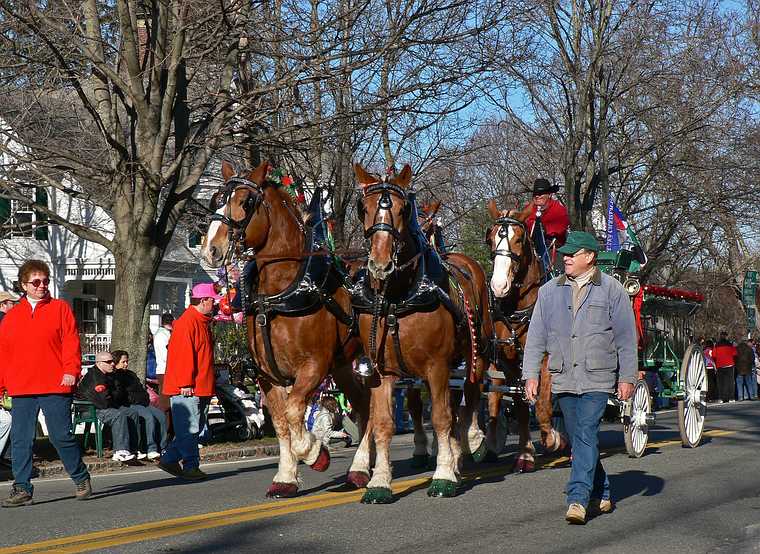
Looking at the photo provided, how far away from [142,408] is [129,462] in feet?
2.33

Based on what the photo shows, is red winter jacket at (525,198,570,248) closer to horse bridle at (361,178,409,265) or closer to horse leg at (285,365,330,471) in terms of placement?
horse bridle at (361,178,409,265)

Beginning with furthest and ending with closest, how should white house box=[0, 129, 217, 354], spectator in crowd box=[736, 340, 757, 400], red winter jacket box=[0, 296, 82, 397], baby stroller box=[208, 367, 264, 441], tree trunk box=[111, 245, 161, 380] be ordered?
white house box=[0, 129, 217, 354], spectator in crowd box=[736, 340, 757, 400], baby stroller box=[208, 367, 264, 441], tree trunk box=[111, 245, 161, 380], red winter jacket box=[0, 296, 82, 397]

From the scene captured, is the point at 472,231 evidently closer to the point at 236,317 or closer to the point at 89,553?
the point at 236,317

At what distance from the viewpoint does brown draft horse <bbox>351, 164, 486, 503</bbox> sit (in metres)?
9.59

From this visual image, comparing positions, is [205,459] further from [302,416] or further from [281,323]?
[302,416]

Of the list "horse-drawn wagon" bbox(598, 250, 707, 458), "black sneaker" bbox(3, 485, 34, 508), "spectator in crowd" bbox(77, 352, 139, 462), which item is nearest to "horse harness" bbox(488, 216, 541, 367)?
"horse-drawn wagon" bbox(598, 250, 707, 458)

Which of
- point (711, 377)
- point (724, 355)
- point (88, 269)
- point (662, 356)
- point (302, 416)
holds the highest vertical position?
point (88, 269)

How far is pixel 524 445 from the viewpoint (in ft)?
39.1

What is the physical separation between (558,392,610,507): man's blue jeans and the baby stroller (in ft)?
32.5

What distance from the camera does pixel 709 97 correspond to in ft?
98.5

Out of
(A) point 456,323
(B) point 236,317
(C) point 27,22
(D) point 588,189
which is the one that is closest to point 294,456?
(A) point 456,323

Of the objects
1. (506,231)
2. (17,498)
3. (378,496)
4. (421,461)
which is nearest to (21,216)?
(421,461)

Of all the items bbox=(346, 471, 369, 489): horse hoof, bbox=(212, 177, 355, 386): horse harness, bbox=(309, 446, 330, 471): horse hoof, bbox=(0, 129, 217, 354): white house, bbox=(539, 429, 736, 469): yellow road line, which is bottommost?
bbox=(539, 429, 736, 469): yellow road line

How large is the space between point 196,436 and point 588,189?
20.5 metres
